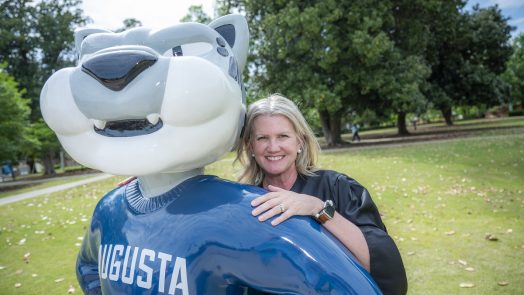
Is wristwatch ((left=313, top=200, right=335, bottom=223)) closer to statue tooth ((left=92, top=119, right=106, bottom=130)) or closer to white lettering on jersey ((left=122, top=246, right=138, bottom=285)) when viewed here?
A: white lettering on jersey ((left=122, top=246, right=138, bottom=285))

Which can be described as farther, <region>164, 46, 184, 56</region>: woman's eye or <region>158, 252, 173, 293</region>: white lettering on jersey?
<region>164, 46, 184, 56</region>: woman's eye

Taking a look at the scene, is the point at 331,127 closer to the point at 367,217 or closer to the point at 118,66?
the point at 367,217

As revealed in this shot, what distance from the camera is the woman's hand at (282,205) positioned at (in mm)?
1389

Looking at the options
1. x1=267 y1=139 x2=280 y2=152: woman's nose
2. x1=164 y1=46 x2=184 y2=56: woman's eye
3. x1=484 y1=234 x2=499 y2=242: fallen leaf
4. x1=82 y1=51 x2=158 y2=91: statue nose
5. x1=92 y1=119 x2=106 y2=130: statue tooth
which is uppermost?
x1=164 y1=46 x2=184 y2=56: woman's eye

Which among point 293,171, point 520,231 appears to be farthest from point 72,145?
point 520,231

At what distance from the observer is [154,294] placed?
138 centimetres

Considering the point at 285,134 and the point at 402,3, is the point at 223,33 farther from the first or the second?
the point at 402,3

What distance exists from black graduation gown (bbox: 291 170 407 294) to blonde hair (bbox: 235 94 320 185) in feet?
0.33

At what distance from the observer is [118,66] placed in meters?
1.31

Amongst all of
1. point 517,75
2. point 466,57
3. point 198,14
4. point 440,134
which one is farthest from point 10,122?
point 517,75

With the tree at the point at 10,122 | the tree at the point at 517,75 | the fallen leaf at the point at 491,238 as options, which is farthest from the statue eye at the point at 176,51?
the tree at the point at 517,75

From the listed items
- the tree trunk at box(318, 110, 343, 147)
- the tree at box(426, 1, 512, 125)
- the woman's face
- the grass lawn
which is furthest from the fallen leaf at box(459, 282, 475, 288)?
the tree at box(426, 1, 512, 125)

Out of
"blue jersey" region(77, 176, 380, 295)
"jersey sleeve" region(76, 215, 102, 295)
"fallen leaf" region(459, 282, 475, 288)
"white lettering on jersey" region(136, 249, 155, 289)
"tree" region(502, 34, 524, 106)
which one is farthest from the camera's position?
"tree" region(502, 34, 524, 106)

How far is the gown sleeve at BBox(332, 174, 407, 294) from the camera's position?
4.97 ft
